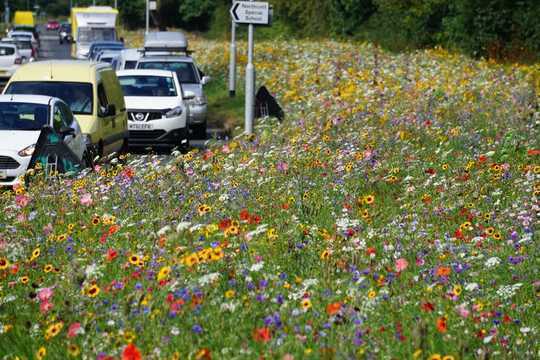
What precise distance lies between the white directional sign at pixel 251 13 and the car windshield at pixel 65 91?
2.54 meters

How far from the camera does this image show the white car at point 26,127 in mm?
13945

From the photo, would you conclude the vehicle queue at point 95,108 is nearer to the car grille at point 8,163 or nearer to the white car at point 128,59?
the car grille at point 8,163

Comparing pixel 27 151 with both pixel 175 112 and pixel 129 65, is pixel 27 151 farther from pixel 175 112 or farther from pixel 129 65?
pixel 129 65

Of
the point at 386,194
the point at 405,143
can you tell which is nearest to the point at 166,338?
the point at 386,194

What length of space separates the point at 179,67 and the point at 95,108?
10.1 m

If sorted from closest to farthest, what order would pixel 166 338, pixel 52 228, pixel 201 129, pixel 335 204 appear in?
pixel 166 338 → pixel 52 228 → pixel 335 204 → pixel 201 129

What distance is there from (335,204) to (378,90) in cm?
1196

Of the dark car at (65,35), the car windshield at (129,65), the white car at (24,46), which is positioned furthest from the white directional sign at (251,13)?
the dark car at (65,35)

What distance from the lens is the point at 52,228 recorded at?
8.16 meters

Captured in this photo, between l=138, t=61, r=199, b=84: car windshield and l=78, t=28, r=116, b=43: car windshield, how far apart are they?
3502 cm

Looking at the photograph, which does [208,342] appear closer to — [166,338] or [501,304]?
[166,338]

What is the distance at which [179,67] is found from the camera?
27.5 m

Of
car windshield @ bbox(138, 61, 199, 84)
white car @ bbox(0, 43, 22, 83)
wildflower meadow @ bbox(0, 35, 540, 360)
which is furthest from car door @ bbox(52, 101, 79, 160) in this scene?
white car @ bbox(0, 43, 22, 83)

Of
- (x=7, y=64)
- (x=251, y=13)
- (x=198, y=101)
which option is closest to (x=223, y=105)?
(x=198, y=101)
